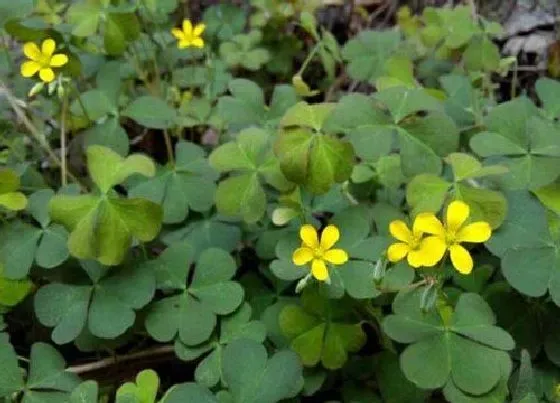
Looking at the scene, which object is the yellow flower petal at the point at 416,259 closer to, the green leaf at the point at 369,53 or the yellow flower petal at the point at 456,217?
the yellow flower petal at the point at 456,217

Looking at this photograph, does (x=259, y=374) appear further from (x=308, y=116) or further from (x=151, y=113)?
(x=151, y=113)

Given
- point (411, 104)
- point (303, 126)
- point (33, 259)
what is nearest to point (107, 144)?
point (33, 259)

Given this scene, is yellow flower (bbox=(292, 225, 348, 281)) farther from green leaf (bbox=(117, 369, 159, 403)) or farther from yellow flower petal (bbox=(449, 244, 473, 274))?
green leaf (bbox=(117, 369, 159, 403))

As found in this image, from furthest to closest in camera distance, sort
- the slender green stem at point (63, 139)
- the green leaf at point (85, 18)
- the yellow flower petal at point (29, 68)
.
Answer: the green leaf at point (85, 18) < the slender green stem at point (63, 139) < the yellow flower petal at point (29, 68)

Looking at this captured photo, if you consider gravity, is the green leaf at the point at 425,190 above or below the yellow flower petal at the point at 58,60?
below

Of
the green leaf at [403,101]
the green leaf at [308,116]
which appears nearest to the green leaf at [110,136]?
the green leaf at [308,116]

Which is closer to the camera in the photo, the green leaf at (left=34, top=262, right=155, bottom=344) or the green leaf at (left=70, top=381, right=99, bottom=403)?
the green leaf at (left=70, top=381, right=99, bottom=403)

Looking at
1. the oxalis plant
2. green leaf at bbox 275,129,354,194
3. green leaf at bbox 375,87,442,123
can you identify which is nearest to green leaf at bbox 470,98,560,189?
the oxalis plant

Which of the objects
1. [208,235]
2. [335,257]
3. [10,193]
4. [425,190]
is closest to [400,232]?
[335,257]
